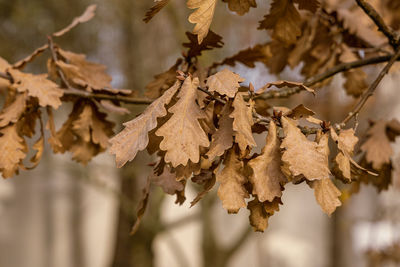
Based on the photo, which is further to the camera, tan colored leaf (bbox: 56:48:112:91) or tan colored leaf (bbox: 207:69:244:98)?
tan colored leaf (bbox: 56:48:112:91)

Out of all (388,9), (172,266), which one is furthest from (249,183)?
(172,266)

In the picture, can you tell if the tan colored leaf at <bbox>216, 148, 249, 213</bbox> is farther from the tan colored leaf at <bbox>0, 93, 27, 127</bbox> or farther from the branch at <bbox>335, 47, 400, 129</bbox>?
the tan colored leaf at <bbox>0, 93, 27, 127</bbox>

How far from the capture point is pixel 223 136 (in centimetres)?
66

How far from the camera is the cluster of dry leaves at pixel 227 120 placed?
64cm

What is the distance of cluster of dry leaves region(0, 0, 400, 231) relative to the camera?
0.64 meters

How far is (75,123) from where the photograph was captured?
975mm

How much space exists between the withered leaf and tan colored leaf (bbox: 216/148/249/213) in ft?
0.21

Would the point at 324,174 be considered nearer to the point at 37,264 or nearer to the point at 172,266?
the point at 37,264

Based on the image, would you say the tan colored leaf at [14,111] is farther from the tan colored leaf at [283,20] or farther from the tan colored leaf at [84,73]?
the tan colored leaf at [283,20]

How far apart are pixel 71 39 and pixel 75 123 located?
2.25 meters

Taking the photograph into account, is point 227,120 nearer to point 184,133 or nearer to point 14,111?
point 184,133

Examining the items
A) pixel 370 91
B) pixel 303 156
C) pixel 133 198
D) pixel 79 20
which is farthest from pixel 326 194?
pixel 133 198

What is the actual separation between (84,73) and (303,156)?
0.63 metres

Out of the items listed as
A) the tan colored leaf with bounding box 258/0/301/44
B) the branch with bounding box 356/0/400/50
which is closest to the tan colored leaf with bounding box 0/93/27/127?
the tan colored leaf with bounding box 258/0/301/44
